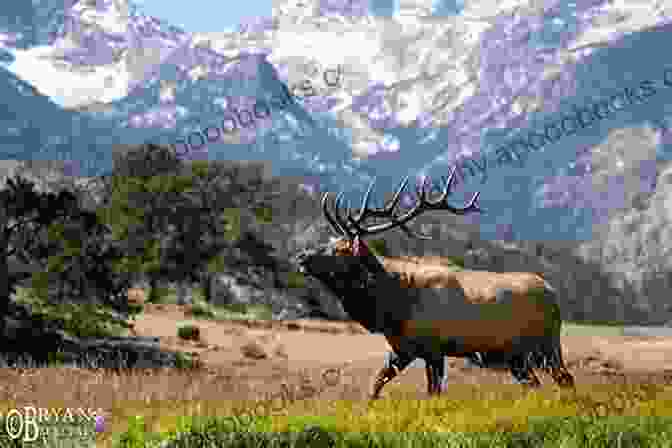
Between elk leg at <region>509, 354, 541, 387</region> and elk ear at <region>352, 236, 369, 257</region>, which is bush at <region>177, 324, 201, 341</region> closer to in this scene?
elk ear at <region>352, 236, 369, 257</region>

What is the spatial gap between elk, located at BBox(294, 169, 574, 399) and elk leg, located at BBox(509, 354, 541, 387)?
0.01 meters

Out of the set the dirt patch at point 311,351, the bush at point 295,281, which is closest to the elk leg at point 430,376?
the dirt patch at point 311,351

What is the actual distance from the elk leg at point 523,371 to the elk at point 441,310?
0.04 feet

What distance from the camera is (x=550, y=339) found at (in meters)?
13.2

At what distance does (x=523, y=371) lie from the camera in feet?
42.2

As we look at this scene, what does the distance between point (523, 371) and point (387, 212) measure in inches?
114

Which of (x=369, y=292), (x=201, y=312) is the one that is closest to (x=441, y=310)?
(x=369, y=292)

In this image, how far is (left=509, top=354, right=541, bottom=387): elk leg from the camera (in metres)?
12.7

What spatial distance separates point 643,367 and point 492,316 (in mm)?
22508

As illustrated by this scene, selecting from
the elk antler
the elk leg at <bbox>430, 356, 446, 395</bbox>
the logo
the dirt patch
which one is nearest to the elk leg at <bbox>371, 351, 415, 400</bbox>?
the elk leg at <bbox>430, 356, 446, 395</bbox>

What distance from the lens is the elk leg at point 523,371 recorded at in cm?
1271

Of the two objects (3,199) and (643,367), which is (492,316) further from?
(643,367)

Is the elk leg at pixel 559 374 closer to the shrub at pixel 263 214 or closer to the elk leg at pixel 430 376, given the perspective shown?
the elk leg at pixel 430 376

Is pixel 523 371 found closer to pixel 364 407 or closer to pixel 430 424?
pixel 364 407
